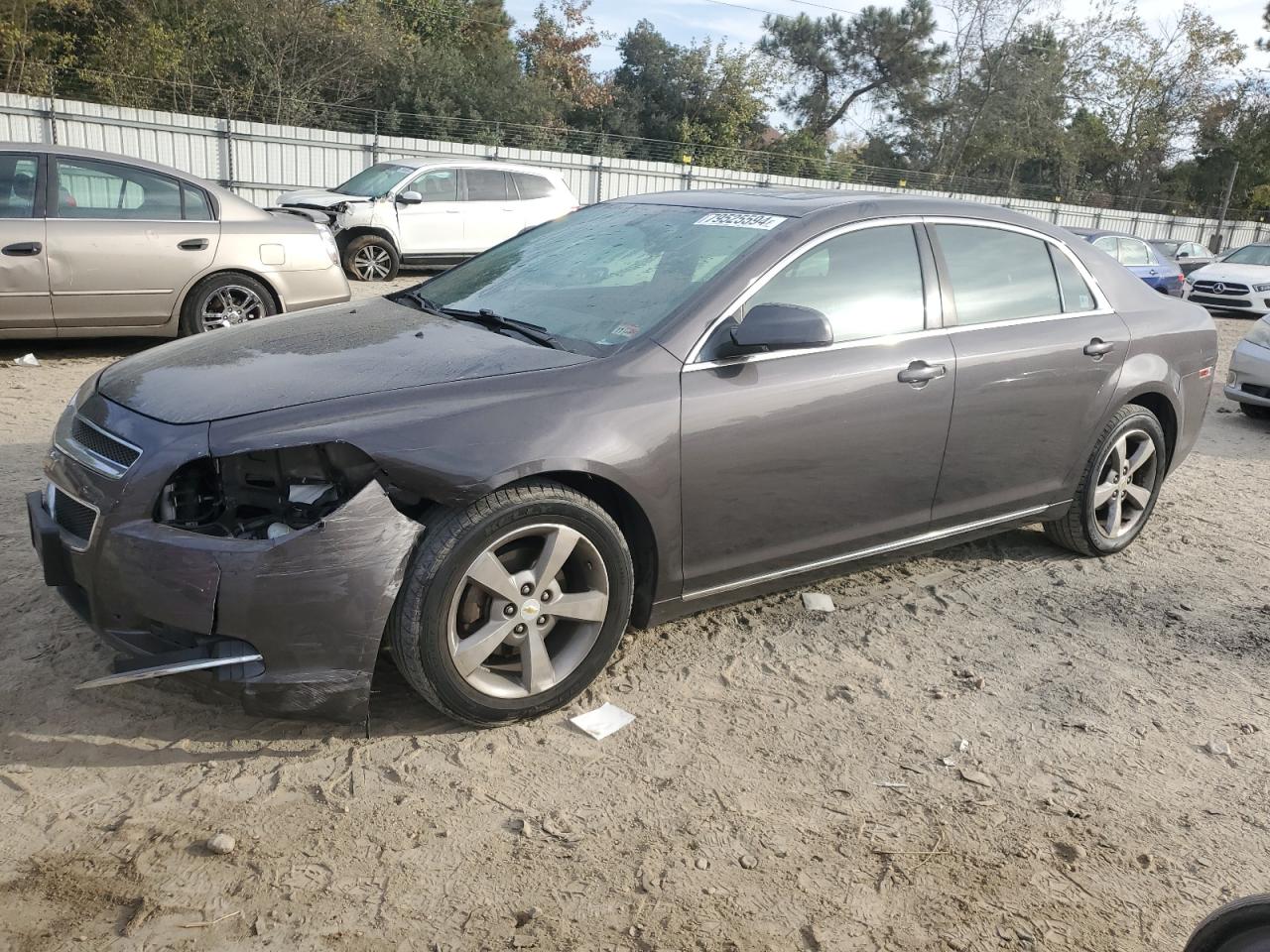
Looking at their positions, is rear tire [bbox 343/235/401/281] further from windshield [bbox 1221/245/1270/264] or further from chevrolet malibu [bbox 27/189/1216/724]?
windshield [bbox 1221/245/1270/264]

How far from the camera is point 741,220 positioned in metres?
3.99

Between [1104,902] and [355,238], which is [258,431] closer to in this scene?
[1104,902]

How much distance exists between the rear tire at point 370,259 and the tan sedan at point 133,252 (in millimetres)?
5708

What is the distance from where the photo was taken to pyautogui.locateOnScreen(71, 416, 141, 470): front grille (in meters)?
2.95

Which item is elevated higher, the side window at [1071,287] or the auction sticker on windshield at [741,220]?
the auction sticker on windshield at [741,220]

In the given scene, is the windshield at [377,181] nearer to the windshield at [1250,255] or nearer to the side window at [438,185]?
the side window at [438,185]

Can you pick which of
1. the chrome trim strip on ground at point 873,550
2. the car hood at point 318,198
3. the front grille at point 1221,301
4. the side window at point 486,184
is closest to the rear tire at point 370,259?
the car hood at point 318,198

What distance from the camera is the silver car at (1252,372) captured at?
8.82 meters

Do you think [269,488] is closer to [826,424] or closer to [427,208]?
[826,424]

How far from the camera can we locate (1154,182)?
155 ft

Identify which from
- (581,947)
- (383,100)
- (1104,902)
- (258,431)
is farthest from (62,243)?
(383,100)

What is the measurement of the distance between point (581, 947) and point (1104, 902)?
1.37m

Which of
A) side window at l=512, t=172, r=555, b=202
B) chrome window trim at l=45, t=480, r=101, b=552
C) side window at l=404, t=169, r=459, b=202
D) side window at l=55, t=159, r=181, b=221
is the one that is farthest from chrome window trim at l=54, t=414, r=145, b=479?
side window at l=512, t=172, r=555, b=202

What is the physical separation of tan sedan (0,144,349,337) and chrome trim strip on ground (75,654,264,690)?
17.6 feet
